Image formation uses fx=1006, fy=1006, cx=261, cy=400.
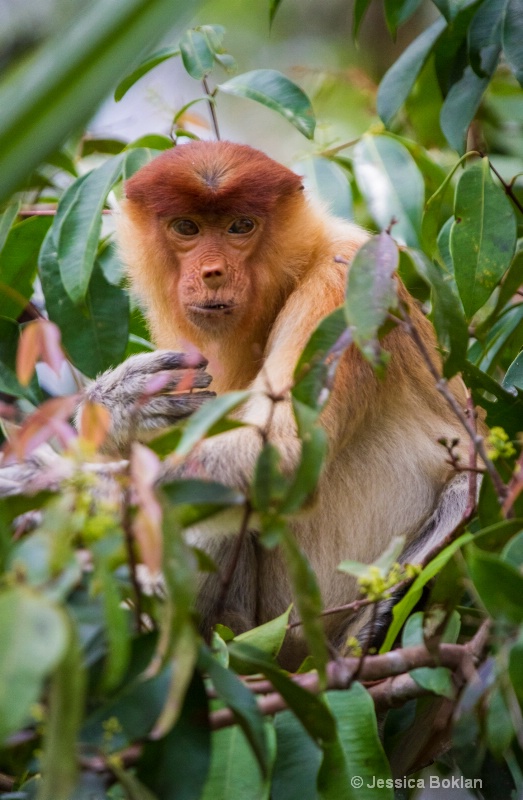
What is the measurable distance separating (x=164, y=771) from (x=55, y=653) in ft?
1.96

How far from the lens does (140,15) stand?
1.35 metres

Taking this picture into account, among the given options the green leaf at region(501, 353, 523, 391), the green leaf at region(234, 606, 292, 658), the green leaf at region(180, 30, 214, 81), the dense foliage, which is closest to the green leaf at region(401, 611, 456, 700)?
the dense foliage

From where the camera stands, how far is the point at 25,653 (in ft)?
4.09

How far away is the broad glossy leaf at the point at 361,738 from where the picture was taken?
7.02ft

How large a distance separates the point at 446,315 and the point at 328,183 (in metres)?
2.04

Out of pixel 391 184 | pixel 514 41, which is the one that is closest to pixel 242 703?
pixel 391 184

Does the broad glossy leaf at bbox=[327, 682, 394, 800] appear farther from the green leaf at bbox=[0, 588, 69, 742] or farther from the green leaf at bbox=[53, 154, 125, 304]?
the green leaf at bbox=[53, 154, 125, 304]

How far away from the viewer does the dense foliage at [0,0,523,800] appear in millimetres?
1348

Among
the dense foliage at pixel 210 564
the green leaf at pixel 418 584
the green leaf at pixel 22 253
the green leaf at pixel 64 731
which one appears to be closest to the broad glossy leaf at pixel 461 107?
the dense foliage at pixel 210 564

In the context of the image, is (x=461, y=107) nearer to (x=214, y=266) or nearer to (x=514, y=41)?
(x=514, y=41)

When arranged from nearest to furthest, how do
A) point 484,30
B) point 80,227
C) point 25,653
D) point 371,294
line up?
1. point 25,653
2. point 371,294
3. point 80,227
4. point 484,30

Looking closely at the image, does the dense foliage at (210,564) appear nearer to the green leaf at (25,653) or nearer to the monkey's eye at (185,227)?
the green leaf at (25,653)

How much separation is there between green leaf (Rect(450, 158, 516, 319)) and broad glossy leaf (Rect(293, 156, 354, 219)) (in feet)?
2.78

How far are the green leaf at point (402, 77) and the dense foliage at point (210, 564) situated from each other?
0.03m
